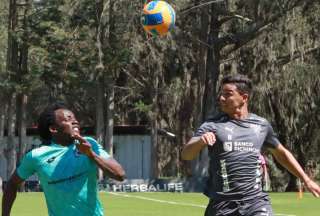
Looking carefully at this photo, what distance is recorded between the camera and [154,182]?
3731 centimetres

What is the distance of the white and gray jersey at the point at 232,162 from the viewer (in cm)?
731

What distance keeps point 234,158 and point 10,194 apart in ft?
6.44

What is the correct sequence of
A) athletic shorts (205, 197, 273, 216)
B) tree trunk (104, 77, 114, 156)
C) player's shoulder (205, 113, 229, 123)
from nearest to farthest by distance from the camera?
1. athletic shorts (205, 197, 273, 216)
2. player's shoulder (205, 113, 229, 123)
3. tree trunk (104, 77, 114, 156)

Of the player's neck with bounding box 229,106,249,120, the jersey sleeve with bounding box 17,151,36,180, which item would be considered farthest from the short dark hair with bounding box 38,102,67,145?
the player's neck with bounding box 229,106,249,120

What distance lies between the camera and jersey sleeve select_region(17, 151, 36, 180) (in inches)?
251

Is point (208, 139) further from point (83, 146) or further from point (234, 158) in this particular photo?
point (83, 146)

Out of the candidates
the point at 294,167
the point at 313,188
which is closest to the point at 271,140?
the point at 294,167

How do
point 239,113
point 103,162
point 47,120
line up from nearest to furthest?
point 103,162 → point 47,120 → point 239,113

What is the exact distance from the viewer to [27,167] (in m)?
6.43

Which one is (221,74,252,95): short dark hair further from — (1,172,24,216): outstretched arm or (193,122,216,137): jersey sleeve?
(1,172,24,216): outstretched arm

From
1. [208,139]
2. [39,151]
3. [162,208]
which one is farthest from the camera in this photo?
[162,208]

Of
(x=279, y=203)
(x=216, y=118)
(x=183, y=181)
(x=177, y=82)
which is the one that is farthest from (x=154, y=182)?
(x=216, y=118)

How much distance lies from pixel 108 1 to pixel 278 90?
8.16 meters

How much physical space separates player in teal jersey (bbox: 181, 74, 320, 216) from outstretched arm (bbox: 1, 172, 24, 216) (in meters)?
1.45
